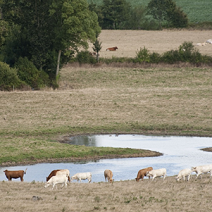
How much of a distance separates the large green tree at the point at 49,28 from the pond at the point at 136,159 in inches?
1146

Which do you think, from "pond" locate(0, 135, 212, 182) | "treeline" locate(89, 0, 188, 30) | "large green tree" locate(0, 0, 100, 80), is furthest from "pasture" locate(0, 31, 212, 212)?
"treeline" locate(89, 0, 188, 30)

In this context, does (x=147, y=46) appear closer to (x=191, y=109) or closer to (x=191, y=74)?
(x=191, y=74)

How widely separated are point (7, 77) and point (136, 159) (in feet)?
113

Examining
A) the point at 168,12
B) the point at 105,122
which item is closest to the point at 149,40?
the point at 168,12

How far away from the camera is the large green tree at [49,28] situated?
68750 millimetres

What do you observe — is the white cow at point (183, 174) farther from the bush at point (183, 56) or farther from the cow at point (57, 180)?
the bush at point (183, 56)

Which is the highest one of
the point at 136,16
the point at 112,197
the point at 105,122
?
the point at 136,16

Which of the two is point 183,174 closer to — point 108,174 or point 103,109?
point 108,174

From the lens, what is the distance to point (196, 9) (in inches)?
6821

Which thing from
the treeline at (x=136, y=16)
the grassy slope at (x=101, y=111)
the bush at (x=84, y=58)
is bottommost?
the grassy slope at (x=101, y=111)

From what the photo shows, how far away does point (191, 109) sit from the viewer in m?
54.6

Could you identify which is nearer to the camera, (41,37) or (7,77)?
(7,77)

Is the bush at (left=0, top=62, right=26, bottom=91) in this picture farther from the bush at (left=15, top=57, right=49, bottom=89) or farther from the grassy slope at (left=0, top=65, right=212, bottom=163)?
the grassy slope at (left=0, top=65, right=212, bottom=163)

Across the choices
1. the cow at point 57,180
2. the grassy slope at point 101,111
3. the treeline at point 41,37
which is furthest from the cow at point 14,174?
the treeline at point 41,37
